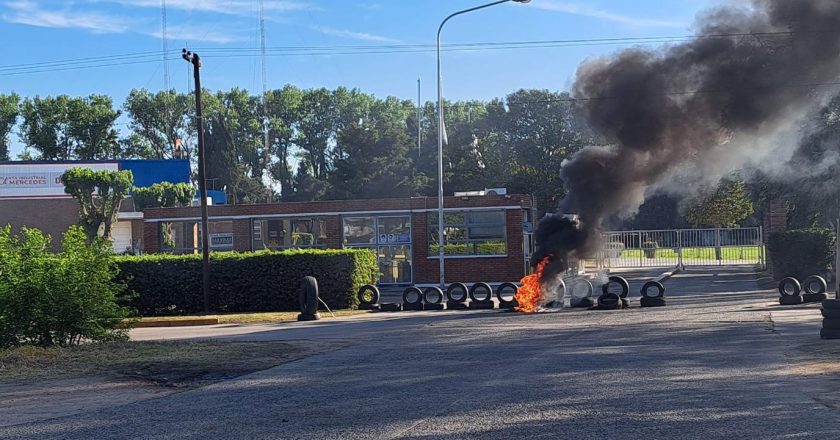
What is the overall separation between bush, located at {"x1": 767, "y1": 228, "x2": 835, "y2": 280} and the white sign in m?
41.2

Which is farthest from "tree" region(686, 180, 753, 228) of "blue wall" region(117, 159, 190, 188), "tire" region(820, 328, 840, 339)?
"blue wall" region(117, 159, 190, 188)

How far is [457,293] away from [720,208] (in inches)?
982

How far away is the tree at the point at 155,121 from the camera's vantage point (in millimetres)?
85188

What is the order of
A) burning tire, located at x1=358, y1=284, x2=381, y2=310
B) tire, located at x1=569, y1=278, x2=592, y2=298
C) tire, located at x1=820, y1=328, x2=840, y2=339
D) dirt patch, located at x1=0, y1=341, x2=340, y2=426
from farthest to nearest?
burning tire, located at x1=358, y1=284, x2=381, y2=310, tire, located at x1=569, y1=278, x2=592, y2=298, tire, located at x1=820, y1=328, x2=840, y2=339, dirt patch, located at x1=0, y1=341, x2=340, y2=426

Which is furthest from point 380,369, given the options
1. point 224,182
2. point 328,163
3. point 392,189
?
point 328,163

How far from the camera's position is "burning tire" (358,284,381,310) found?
25.1 metres

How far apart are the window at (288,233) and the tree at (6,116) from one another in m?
56.1

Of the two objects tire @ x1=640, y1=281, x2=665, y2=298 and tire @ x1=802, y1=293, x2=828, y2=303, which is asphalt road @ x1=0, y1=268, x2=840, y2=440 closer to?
tire @ x1=802, y1=293, x2=828, y2=303

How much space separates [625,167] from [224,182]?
62847 millimetres

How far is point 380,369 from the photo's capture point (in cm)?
1162

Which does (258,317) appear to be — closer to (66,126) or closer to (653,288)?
(653,288)

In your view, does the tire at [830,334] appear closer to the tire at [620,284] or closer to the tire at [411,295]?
the tire at [620,284]

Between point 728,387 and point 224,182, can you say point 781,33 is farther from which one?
point 224,182

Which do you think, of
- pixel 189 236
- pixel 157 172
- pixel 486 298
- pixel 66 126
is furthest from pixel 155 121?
pixel 486 298
